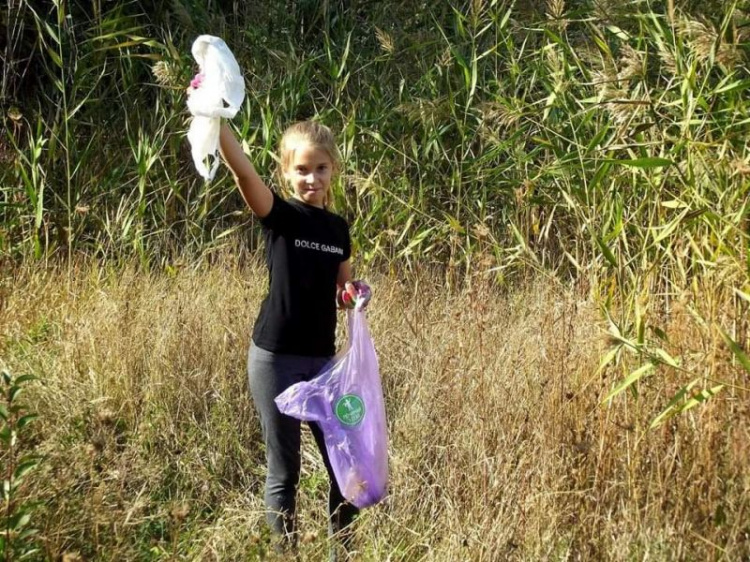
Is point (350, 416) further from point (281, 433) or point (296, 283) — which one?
point (296, 283)

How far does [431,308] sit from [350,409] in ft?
5.24

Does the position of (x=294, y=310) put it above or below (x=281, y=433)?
above

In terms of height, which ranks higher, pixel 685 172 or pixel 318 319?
pixel 685 172

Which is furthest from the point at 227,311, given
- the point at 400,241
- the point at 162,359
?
the point at 400,241

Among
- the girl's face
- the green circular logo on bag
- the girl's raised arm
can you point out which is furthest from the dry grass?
the girl's face

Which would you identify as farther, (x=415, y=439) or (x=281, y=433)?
(x=415, y=439)

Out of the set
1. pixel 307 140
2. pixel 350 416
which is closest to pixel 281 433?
pixel 350 416

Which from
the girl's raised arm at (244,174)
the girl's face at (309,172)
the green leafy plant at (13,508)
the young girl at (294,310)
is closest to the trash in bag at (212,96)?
the girl's raised arm at (244,174)

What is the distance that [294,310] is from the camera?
2662mm

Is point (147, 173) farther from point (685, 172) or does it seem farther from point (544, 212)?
point (685, 172)

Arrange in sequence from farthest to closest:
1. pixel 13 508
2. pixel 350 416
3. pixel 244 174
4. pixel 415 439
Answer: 1. pixel 415 439
2. pixel 350 416
3. pixel 244 174
4. pixel 13 508

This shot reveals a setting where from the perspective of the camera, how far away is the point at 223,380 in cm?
361

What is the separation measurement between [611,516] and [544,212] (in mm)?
2435

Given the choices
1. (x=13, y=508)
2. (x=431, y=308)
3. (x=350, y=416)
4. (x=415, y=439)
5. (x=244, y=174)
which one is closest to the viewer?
(x=13, y=508)
